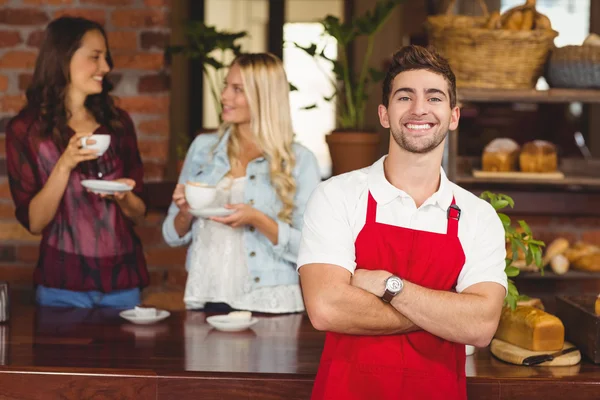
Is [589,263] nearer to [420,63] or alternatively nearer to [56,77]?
[420,63]

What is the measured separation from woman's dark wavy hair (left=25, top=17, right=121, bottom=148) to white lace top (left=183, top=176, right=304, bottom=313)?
0.50 m

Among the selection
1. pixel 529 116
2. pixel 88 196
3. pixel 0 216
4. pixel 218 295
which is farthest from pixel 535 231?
pixel 529 116

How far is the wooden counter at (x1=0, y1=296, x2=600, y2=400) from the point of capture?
203 cm

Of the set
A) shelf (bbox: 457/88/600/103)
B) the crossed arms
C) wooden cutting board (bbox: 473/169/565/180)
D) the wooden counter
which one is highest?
shelf (bbox: 457/88/600/103)

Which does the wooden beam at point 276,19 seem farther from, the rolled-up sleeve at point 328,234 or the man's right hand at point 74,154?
the rolled-up sleeve at point 328,234

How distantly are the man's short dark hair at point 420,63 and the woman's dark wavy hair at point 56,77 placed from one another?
1.22 metres

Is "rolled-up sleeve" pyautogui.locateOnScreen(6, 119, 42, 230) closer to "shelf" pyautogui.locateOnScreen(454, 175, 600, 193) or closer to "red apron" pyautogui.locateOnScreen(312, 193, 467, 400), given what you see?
"red apron" pyautogui.locateOnScreen(312, 193, 467, 400)

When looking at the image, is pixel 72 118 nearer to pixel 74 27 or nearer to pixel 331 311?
pixel 74 27

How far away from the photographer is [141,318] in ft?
8.07

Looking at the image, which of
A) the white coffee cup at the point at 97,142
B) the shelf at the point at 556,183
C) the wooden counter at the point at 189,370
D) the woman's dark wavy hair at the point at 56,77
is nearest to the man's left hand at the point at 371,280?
the wooden counter at the point at 189,370

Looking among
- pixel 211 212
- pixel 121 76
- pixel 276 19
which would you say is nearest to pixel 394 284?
pixel 211 212

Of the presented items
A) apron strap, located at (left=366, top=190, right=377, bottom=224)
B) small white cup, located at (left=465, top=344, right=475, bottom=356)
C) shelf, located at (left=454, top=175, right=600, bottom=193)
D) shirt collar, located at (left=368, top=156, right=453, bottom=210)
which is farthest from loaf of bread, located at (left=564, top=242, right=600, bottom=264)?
apron strap, located at (left=366, top=190, right=377, bottom=224)

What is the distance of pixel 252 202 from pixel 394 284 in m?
1.02

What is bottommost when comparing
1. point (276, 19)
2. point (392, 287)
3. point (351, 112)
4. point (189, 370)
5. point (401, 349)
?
point (189, 370)
